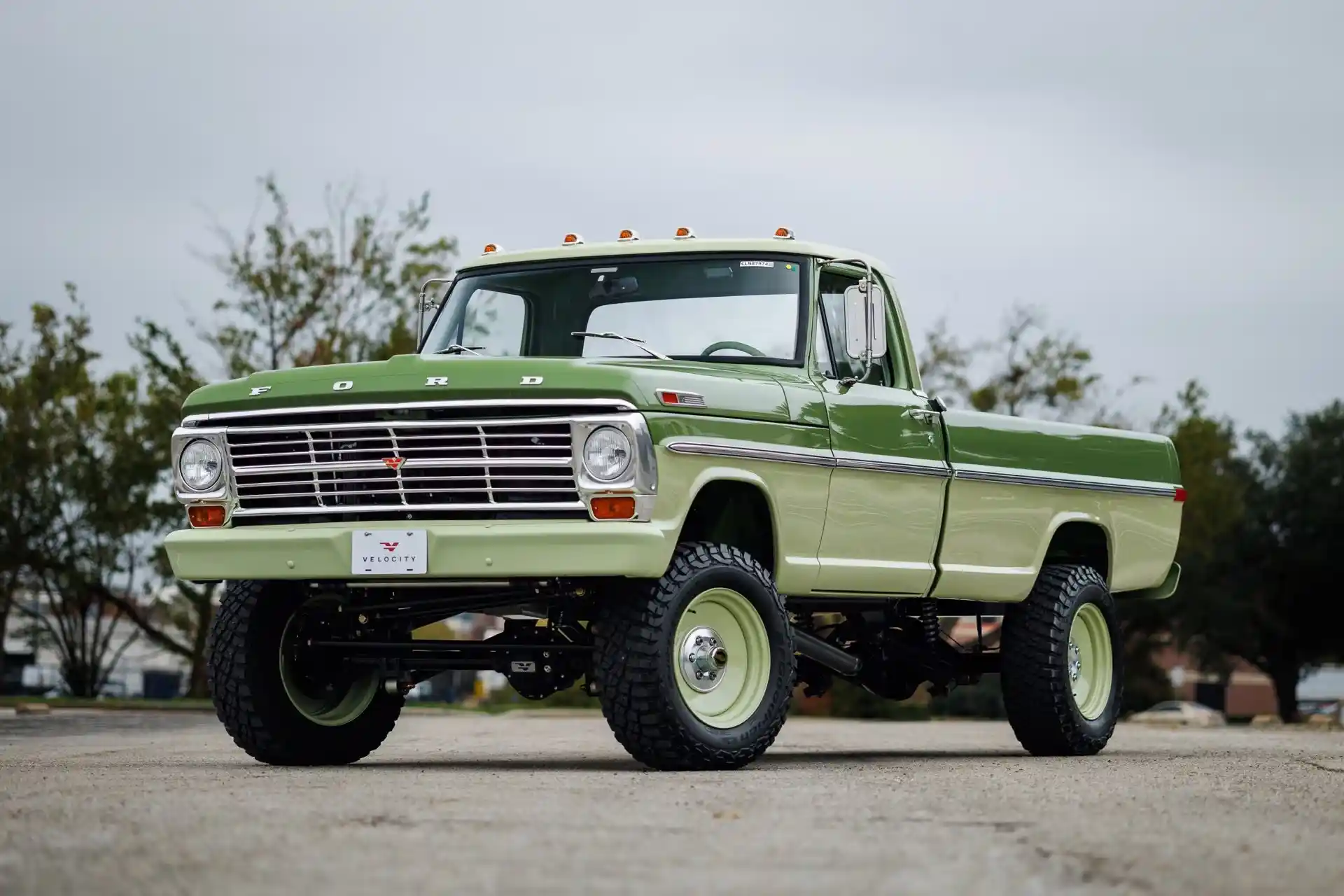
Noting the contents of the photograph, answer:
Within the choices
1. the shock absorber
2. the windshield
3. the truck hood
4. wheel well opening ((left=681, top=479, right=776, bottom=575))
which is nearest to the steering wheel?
the windshield

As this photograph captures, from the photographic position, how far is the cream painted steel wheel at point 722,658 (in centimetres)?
952

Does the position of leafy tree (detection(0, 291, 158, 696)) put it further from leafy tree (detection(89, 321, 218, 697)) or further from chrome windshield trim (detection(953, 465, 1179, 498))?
chrome windshield trim (detection(953, 465, 1179, 498))

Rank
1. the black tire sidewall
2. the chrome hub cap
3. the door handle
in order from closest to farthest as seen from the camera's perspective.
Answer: the black tire sidewall < the chrome hub cap < the door handle

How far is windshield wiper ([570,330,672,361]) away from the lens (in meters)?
10.4

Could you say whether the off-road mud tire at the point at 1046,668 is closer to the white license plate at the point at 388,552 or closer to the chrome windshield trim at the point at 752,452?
the chrome windshield trim at the point at 752,452

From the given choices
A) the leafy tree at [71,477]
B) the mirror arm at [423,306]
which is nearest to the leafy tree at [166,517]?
the leafy tree at [71,477]

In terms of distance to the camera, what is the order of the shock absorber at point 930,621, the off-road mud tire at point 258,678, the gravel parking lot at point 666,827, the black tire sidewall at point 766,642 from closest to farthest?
the gravel parking lot at point 666,827
the black tire sidewall at point 766,642
the off-road mud tire at point 258,678
the shock absorber at point 930,621

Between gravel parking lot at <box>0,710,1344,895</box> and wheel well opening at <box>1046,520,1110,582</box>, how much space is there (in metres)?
2.02

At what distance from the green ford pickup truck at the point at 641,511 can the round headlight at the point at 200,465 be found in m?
0.01

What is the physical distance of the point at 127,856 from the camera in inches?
229

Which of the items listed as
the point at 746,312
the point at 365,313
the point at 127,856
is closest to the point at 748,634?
the point at 746,312

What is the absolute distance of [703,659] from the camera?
9.57m

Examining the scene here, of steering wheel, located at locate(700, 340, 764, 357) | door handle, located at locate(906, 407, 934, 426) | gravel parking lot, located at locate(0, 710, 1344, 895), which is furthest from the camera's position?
door handle, located at locate(906, 407, 934, 426)

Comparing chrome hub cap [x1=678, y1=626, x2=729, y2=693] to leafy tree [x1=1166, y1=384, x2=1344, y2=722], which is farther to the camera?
leafy tree [x1=1166, y1=384, x2=1344, y2=722]
